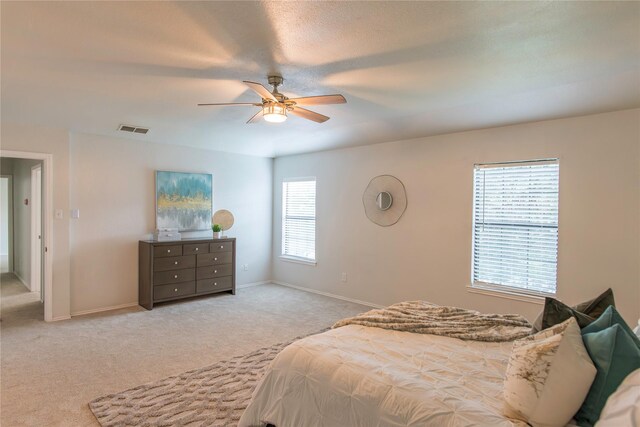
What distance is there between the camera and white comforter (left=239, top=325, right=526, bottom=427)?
1521mm

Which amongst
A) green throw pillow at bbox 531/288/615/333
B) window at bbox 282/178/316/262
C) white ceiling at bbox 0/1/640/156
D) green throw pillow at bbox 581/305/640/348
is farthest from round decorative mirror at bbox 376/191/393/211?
green throw pillow at bbox 581/305/640/348

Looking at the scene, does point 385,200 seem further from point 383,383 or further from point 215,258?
point 383,383

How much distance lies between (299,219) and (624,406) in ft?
17.9

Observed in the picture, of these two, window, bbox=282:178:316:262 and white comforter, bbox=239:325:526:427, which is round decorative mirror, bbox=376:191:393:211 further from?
white comforter, bbox=239:325:526:427

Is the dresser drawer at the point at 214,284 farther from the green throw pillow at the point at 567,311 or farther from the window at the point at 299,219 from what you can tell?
the green throw pillow at the point at 567,311

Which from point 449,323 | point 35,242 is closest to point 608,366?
point 449,323

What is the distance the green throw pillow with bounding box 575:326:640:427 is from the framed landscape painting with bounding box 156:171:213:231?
528 centimetres

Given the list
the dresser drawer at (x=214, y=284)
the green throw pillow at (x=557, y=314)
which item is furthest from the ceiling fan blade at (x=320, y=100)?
the dresser drawer at (x=214, y=284)

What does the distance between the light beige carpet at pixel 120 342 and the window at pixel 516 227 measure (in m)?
1.91

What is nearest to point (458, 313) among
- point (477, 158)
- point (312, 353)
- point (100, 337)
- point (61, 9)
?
point (312, 353)

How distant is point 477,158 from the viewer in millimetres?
4277

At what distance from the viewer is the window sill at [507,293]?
384cm

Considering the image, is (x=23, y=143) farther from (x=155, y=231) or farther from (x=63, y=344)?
(x=63, y=344)

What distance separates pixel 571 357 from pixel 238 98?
3.29 metres
